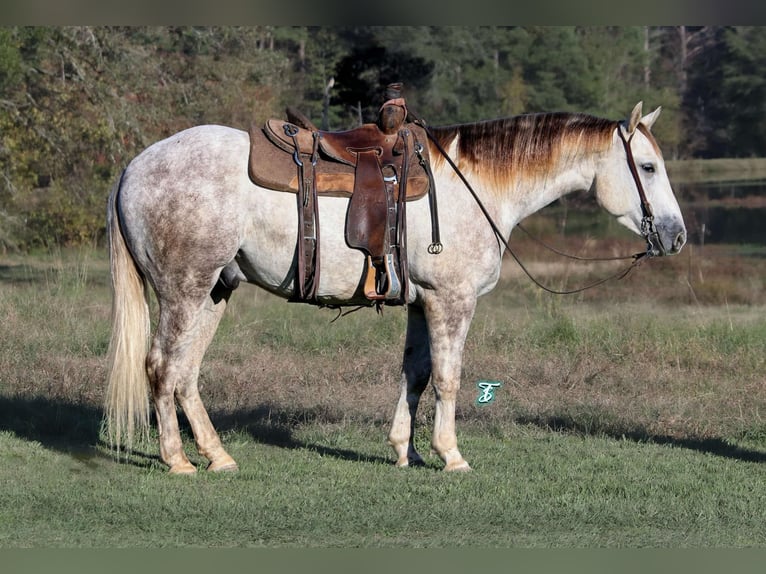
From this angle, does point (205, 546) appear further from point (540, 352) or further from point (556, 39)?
point (556, 39)

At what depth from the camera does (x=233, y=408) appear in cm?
775

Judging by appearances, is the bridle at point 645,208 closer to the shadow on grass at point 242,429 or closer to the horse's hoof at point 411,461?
the shadow on grass at point 242,429

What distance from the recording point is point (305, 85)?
35406mm

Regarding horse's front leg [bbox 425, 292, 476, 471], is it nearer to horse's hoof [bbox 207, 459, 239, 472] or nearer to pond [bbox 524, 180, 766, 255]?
horse's hoof [bbox 207, 459, 239, 472]

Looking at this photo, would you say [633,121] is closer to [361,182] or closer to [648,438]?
[361,182]

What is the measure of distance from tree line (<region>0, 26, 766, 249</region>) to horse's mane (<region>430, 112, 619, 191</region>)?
51 centimetres

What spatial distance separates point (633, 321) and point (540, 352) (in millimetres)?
2382

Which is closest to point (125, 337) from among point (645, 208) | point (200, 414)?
point (200, 414)

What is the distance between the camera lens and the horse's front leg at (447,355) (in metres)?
5.83

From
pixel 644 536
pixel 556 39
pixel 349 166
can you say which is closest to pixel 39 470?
pixel 349 166

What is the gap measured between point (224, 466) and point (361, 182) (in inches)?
73.0

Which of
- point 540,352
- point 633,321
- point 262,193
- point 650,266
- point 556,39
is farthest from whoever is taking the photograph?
point 556,39

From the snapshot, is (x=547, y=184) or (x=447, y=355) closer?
(x=447, y=355)

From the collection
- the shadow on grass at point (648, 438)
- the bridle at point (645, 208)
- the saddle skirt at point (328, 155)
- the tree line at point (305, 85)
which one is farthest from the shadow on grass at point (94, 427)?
the tree line at point (305, 85)
